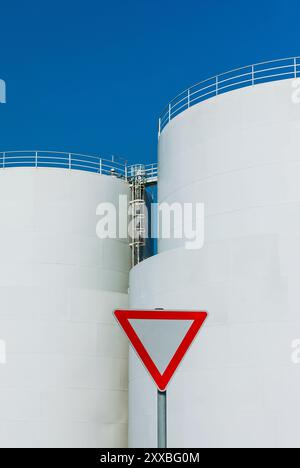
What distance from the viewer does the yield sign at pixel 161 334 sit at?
6.01 m

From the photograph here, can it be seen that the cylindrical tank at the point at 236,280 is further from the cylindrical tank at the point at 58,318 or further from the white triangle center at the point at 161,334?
the white triangle center at the point at 161,334

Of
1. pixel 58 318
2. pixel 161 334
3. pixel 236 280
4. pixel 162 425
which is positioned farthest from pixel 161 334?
pixel 58 318

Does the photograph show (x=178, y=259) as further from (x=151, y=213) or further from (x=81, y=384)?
(x=151, y=213)

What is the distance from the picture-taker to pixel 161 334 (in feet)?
19.8

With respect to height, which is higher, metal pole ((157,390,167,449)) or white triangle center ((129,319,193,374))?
white triangle center ((129,319,193,374))

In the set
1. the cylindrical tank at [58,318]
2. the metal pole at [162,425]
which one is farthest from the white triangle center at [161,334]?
the cylindrical tank at [58,318]

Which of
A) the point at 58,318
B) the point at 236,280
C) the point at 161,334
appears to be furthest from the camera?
the point at 58,318

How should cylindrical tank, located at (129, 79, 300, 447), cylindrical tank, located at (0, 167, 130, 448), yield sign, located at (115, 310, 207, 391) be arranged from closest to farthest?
yield sign, located at (115, 310, 207, 391) → cylindrical tank, located at (129, 79, 300, 447) → cylindrical tank, located at (0, 167, 130, 448)

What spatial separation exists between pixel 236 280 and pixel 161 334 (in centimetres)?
850

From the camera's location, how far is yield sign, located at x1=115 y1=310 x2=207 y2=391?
19.7 ft

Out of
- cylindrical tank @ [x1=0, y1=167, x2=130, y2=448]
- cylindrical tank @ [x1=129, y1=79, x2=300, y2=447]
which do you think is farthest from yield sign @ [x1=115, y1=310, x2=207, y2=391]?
cylindrical tank @ [x1=0, y1=167, x2=130, y2=448]

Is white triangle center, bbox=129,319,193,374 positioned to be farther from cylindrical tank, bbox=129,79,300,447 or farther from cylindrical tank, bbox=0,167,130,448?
cylindrical tank, bbox=0,167,130,448

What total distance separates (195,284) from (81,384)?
6.15 meters

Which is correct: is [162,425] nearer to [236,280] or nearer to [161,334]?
[161,334]
